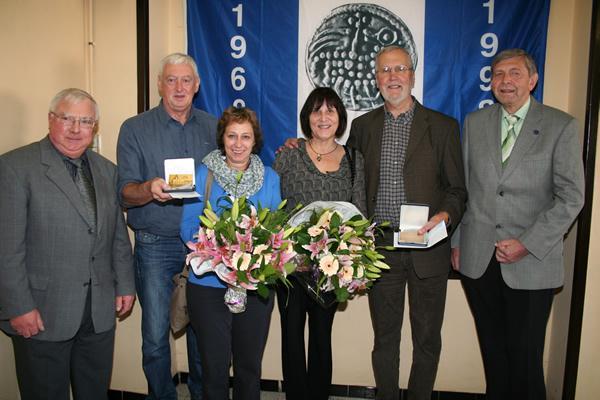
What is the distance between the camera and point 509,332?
249 centimetres

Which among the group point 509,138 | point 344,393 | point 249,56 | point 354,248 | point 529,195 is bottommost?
point 344,393

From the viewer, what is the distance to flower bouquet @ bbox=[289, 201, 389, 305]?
2043 mm

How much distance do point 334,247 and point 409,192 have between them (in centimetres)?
69

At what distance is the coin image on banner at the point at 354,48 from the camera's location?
310 cm

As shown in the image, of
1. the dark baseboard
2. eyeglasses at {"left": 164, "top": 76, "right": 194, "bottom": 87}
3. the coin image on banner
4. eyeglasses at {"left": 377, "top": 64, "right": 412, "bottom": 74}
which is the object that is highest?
the coin image on banner

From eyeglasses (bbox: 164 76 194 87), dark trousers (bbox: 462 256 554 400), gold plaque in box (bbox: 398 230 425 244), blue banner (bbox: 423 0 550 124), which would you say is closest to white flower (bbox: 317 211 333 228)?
gold plaque in box (bbox: 398 230 425 244)

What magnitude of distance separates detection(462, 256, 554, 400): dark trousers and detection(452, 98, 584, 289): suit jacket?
7 cm

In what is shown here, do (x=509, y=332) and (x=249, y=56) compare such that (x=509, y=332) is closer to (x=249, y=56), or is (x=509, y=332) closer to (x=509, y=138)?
(x=509, y=138)

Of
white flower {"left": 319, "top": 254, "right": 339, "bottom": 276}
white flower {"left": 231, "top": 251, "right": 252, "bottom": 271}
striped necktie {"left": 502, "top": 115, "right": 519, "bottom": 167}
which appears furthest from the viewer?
striped necktie {"left": 502, "top": 115, "right": 519, "bottom": 167}

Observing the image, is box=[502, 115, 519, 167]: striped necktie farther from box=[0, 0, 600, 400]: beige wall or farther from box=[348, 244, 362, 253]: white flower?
box=[348, 244, 362, 253]: white flower

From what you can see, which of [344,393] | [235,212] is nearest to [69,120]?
[235,212]

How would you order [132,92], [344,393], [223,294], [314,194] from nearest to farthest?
[223,294]
[314,194]
[132,92]
[344,393]

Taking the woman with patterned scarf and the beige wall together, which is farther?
the beige wall

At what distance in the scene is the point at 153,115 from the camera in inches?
104
